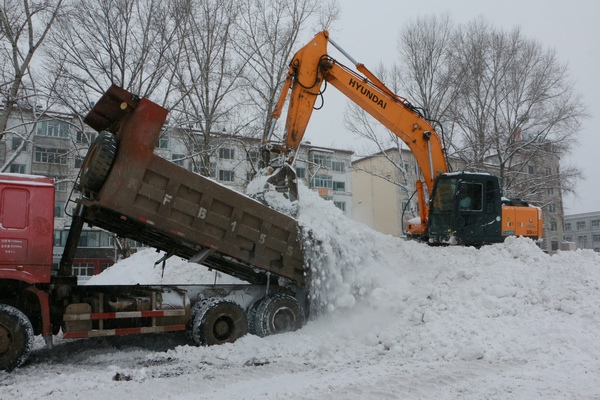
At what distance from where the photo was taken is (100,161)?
7.09m

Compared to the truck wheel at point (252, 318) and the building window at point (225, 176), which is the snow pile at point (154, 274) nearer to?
the truck wheel at point (252, 318)

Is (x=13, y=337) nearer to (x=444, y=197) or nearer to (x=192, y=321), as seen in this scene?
(x=192, y=321)

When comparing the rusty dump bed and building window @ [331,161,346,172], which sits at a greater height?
building window @ [331,161,346,172]

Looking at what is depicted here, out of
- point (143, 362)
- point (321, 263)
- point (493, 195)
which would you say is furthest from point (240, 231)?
point (493, 195)

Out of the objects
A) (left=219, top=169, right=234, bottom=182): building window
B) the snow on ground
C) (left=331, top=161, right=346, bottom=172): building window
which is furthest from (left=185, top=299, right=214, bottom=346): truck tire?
(left=331, top=161, right=346, bottom=172): building window

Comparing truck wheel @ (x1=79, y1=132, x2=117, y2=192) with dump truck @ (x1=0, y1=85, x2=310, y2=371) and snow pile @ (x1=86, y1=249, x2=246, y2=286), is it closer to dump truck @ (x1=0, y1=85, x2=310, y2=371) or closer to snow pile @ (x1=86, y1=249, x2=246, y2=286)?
dump truck @ (x1=0, y1=85, x2=310, y2=371)

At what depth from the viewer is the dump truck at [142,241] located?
267 inches

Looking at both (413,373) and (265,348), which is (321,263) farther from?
(413,373)

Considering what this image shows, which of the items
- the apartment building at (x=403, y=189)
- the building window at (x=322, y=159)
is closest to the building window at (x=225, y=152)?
the apartment building at (x=403, y=189)

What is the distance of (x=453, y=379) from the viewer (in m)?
5.90

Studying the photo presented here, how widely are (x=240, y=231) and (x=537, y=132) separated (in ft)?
85.7

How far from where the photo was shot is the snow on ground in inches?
223

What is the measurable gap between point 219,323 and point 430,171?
6917 millimetres

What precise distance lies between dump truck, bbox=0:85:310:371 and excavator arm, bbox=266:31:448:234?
2.02 metres
